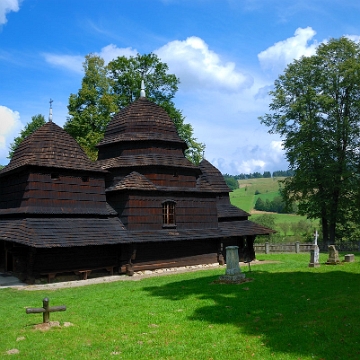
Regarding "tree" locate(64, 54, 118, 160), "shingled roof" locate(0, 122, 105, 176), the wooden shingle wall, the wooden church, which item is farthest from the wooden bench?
"tree" locate(64, 54, 118, 160)

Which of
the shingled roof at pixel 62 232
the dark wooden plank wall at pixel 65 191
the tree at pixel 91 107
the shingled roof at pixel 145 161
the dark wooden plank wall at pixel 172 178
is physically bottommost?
the shingled roof at pixel 62 232

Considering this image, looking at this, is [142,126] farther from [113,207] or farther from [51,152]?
[51,152]

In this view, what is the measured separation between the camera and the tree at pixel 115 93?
34500 millimetres

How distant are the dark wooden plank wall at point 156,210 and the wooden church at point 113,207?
0.18 ft

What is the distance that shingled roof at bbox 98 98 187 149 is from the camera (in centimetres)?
2416

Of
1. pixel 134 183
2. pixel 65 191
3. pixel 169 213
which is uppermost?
pixel 134 183

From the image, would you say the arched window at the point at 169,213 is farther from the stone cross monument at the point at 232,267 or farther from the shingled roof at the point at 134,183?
the stone cross monument at the point at 232,267

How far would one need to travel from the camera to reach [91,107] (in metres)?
34.5

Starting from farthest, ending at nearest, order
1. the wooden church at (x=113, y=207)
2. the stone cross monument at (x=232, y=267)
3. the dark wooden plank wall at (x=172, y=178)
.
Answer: the dark wooden plank wall at (x=172, y=178) → the wooden church at (x=113, y=207) → the stone cross monument at (x=232, y=267)

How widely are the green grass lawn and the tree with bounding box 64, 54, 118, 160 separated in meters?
21.4

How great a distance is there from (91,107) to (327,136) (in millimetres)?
20566

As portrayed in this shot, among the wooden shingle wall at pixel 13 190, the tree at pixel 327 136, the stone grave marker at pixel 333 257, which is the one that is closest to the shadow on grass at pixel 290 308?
the stone grave marker at pixel 333 257

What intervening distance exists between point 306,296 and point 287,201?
82.3 ft

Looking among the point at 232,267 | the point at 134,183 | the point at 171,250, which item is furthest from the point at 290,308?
the point at 171,250
